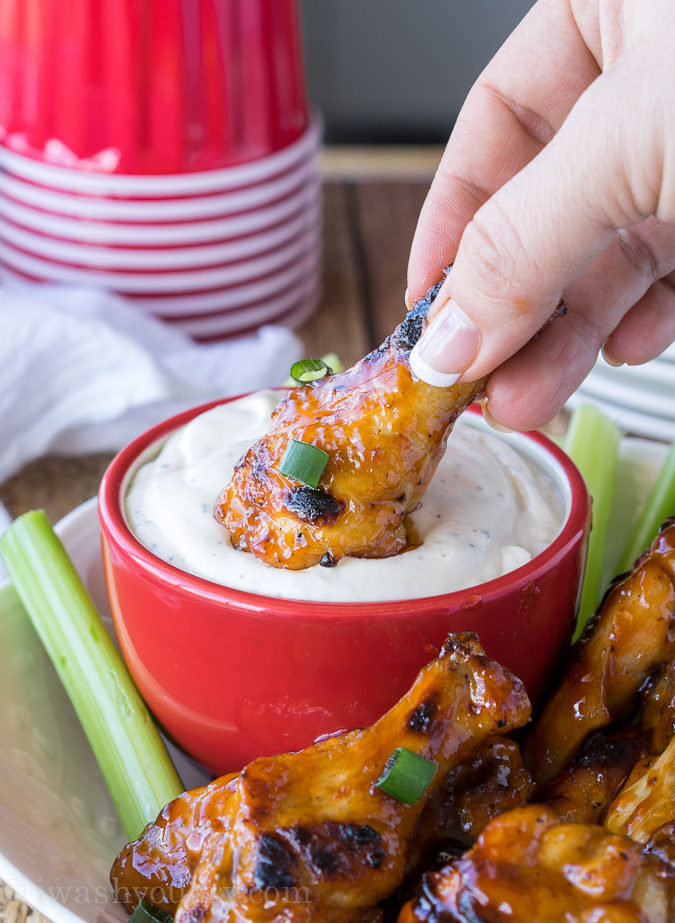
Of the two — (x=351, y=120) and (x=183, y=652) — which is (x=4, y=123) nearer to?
(x=183, y=652)

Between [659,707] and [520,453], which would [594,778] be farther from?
[520,453]

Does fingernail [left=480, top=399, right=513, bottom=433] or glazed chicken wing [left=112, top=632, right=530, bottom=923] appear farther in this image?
fingernail [left=480, top=399, right=513, bottom=433]

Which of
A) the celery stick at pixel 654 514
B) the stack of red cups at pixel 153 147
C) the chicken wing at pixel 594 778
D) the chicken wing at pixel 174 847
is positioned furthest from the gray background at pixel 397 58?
the chicken wing at pixel 174 847

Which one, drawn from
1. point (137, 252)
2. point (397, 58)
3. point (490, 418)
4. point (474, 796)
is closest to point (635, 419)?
point (490, 418)

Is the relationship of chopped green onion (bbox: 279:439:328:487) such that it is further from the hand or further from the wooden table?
the wooden table

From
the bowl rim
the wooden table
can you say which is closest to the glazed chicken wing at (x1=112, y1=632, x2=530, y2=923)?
the bowl rim

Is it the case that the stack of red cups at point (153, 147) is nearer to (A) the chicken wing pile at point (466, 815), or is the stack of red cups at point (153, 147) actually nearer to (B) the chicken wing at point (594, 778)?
(A) the chicken wing pile at point (466, 815)
